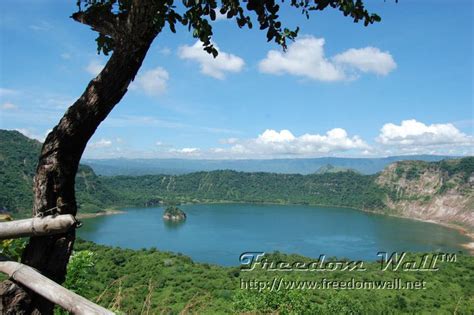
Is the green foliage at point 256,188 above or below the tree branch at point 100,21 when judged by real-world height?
below

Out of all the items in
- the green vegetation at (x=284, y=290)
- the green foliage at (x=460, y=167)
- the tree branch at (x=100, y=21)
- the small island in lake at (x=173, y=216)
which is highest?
the tree branch at (x=100, y=21)

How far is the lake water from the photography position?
64.4 m

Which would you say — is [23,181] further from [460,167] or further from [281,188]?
[460,167]

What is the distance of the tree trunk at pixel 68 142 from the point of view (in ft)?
8.27

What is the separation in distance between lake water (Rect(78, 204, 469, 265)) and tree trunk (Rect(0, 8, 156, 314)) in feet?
172

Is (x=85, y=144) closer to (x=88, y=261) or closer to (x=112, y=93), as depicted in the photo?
(x=112, y=93)

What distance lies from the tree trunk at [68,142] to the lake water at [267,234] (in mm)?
52464

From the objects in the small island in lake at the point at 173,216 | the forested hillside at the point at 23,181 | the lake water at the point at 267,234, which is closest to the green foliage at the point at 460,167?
the lake water at the point at 267,234

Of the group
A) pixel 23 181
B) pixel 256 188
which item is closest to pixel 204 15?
pixel 23 181

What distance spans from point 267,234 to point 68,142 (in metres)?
77.6

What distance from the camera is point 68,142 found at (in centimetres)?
260

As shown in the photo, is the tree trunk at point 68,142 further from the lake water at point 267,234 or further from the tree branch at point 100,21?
the lake water at point 267,234

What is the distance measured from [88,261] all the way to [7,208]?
292 feet

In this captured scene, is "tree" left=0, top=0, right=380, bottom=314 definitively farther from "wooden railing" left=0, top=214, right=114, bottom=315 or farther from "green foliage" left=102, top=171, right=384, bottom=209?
"green foliage" left=102, top=171, right=384, bottom=209
